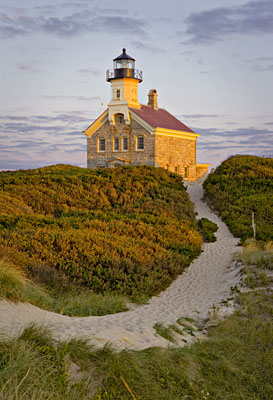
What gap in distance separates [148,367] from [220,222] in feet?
53.0

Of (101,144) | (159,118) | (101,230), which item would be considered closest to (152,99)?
(159,118)

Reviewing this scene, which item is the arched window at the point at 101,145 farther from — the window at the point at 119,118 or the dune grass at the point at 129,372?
the dune grass at the point at 129,372

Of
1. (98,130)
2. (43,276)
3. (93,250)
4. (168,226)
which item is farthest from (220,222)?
(98,130)

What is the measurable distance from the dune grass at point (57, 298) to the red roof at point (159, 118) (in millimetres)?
30875

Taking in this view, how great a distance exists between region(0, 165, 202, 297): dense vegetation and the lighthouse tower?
53.3 ft

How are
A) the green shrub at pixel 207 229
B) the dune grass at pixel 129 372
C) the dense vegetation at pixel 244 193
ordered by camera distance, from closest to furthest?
1. the dune grass at pixel 129 372
2. the green shrub at pixel 207 229
3. the dense vegetation at pixel 244 193

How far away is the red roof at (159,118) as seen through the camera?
41.7 metres

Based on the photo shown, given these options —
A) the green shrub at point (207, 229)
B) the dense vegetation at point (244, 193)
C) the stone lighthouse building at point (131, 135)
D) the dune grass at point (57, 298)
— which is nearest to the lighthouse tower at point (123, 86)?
the stone lighthouse building at point (131, 135)

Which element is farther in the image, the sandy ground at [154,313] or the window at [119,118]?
the window at [119,118]

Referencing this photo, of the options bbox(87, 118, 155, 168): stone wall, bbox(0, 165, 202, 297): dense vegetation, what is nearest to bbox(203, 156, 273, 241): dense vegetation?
bbox(0, 165, 202, 297): dense vegetation

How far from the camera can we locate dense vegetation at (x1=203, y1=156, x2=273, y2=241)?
20531 millimetres

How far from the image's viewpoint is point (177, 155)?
43.1m

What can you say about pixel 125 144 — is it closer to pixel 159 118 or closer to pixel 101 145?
pixel 101 145

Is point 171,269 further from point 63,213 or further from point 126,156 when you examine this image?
point 126,156
